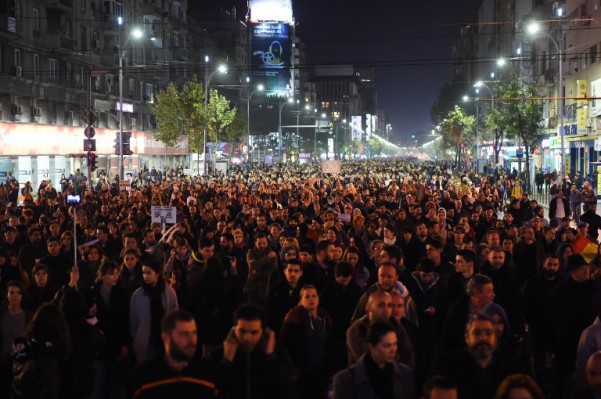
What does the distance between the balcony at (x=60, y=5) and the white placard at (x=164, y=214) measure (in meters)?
35.9

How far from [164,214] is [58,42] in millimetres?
36790

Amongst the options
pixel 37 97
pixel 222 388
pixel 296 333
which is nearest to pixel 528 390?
pixel 222 388

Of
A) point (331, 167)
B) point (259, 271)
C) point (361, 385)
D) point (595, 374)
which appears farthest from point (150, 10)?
point (361, 385)

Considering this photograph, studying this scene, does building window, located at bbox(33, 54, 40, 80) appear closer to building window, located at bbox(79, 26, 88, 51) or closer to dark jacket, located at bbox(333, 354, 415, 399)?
building window, located at bbox(79, 26, 88, 51)

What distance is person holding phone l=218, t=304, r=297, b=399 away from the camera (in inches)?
217

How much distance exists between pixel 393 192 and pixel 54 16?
3209 cm

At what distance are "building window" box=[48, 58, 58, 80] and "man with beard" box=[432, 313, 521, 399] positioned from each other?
4948cm

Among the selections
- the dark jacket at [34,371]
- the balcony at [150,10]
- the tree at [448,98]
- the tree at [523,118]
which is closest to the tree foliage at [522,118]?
the tree at [523,118]

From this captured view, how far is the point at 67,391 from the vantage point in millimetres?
6754

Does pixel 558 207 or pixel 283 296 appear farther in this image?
pixel 558 207

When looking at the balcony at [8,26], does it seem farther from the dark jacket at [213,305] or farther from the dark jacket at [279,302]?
the dark jacket at [279,302]

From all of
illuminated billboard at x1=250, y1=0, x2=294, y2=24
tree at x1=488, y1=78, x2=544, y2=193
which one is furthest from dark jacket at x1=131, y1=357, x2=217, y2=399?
illuminated billboard at x1=250, y1=0, x2=294, y2=24

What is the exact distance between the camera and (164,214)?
18.4 meters

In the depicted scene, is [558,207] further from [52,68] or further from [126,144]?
[52,68]
